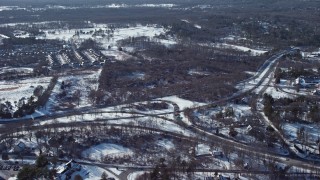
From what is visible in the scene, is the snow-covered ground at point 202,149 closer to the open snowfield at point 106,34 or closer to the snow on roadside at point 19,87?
the snow on roadside at point 19,87

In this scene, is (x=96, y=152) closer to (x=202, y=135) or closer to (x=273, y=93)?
Answer: (x=202, y=135)

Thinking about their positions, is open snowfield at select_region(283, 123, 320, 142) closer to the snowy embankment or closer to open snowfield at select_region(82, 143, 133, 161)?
the snowy embankment

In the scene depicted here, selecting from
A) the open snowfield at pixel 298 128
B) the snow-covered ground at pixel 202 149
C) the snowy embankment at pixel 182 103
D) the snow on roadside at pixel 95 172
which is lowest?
the snow on roadside at pixel 95 172

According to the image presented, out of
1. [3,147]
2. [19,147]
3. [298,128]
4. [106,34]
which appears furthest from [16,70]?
[298,128]

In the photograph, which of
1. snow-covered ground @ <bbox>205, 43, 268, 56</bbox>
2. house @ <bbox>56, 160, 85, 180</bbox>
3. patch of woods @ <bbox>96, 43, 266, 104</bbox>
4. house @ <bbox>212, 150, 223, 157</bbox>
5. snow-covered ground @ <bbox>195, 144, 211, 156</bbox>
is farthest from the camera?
snow-covered ground @ <bbox>205, 43, 268, 56</bbox>

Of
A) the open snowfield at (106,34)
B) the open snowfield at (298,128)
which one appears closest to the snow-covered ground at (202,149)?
the open snowfield at (298,128)

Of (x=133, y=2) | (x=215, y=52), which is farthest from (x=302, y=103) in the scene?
(x=133, y=2)

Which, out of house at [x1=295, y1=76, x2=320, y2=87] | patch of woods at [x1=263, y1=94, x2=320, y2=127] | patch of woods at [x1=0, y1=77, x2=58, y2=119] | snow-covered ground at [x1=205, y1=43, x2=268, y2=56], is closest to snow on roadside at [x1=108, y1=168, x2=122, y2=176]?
patch of woods at [x1=263, y1=94, x2=320, y2=127]
